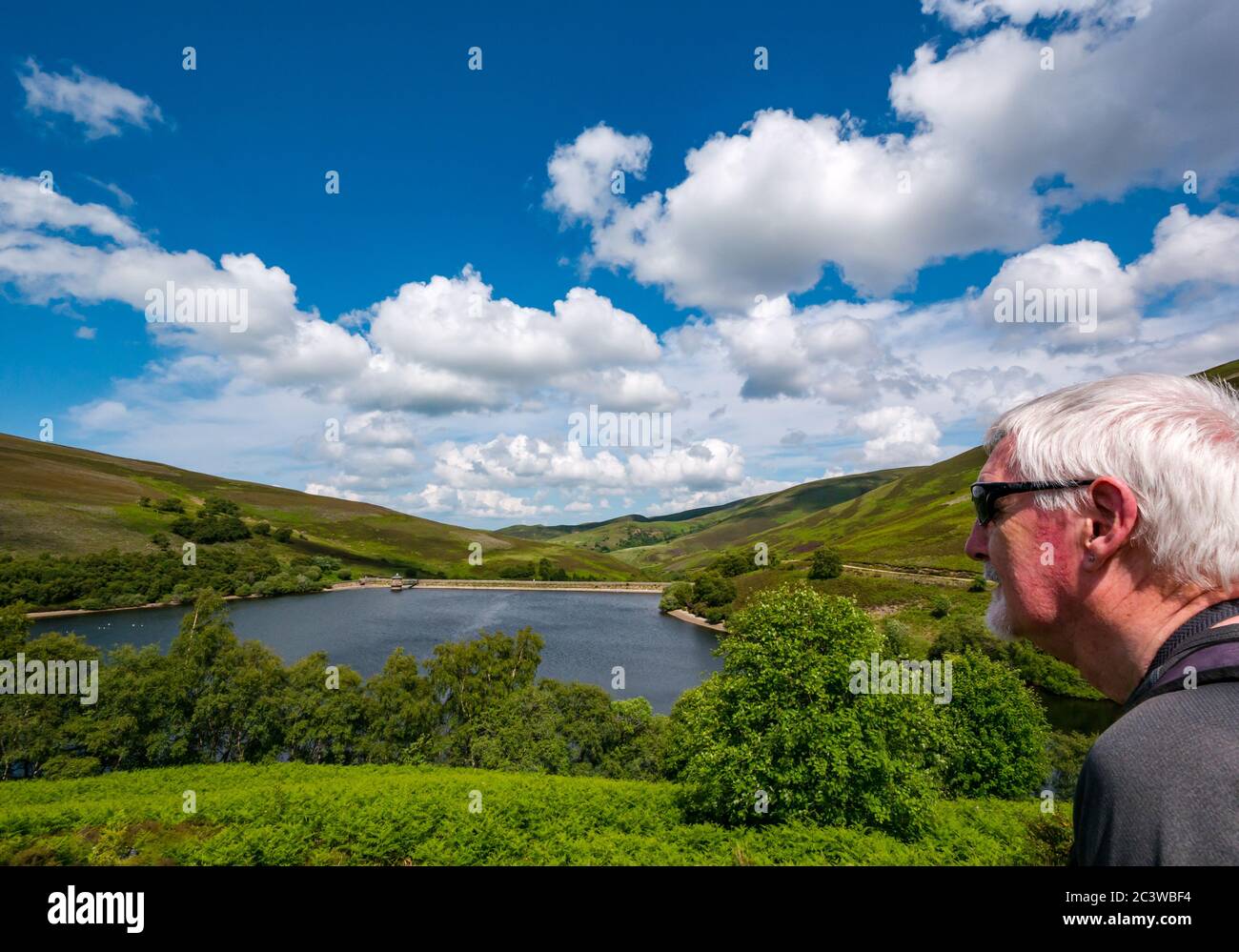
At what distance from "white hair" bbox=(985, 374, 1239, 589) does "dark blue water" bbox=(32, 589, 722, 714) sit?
62829 mm

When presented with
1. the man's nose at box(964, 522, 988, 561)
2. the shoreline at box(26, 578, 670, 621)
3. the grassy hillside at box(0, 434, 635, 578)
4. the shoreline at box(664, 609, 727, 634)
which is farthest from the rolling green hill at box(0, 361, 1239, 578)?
the man's nose at box(964, 522, 988, 561)

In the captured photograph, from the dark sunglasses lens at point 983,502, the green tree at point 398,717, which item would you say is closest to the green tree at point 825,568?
the green tree at point 398,717

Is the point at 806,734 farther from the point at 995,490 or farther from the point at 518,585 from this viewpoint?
the point at 518,585

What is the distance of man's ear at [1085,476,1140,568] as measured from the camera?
1.81 m

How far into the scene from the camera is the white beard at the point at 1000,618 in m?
2.29

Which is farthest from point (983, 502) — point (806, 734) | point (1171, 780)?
point (806, 734)

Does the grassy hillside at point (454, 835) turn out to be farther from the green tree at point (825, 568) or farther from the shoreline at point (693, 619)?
the shoreline at point (693, 619)

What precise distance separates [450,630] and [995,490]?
10803 centimetres

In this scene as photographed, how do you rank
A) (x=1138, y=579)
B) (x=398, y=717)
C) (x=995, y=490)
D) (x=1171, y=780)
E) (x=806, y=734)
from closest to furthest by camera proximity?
(x=1171, y=780)
(x=1138, y=579)
(x=995, y=490)
(x=806, y=734)
(x=398, y=717)

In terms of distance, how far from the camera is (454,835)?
48.5ft

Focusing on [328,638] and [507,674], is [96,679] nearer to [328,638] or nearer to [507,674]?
[507,674]

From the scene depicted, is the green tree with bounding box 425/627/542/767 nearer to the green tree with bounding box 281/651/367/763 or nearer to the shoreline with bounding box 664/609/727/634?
the green tree with bounding box 281/651/367/763
